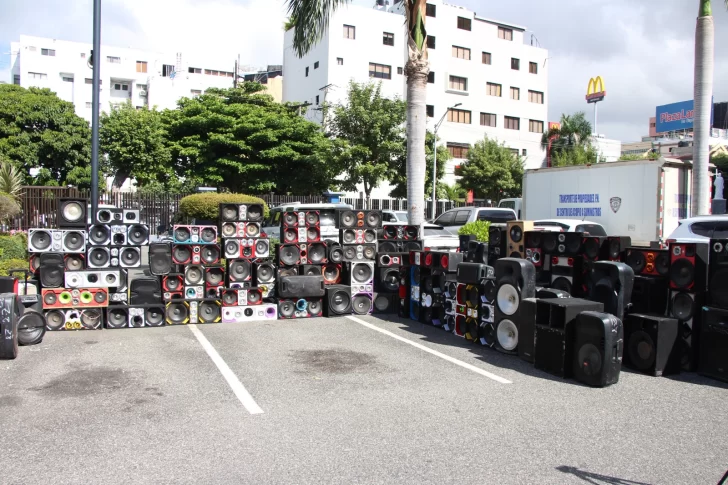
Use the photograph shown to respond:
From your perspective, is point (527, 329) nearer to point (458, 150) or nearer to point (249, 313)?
point (249, 313)

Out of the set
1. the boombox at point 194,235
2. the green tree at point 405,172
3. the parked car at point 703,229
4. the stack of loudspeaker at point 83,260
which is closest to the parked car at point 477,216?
the parked car at point 703,229

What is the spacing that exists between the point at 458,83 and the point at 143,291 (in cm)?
4074

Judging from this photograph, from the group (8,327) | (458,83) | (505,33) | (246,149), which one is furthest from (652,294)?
(505,33)

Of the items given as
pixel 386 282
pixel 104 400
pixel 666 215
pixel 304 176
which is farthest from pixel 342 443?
pixel 304 176

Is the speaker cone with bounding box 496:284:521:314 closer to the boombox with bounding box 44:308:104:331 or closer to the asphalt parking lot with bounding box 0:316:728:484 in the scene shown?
the asphalt parking lot with bounding box 0:316:728:484

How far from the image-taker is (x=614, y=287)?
23.5 ft

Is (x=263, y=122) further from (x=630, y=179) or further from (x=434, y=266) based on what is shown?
(x=434, y=266)

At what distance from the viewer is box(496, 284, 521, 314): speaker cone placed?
25.6ft

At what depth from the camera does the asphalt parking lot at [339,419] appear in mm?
4246

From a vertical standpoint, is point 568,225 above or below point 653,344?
above

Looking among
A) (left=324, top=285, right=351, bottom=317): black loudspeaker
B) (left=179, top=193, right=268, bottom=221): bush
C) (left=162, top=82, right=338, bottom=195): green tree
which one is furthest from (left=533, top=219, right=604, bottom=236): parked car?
(left=162, top=82, right=338, bottom=195): green tree

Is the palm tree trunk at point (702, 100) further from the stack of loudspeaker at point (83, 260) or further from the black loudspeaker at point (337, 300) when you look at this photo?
the stack of loudspeaker at point (83, 260)

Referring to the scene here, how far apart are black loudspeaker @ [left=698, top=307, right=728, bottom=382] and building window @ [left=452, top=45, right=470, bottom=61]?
138ft

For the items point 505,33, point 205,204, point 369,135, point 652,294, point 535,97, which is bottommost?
point 652,294
